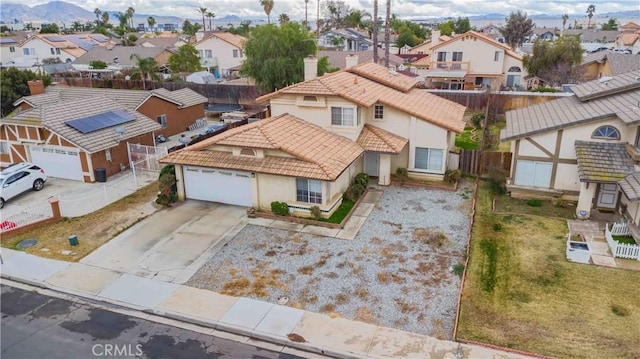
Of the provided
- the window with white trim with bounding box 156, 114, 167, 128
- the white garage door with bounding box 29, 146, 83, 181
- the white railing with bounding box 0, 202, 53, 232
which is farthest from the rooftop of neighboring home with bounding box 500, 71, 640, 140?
the window with white trim with bounding box 156, 114, 167, 128

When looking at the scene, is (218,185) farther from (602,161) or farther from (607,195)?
(607,195)

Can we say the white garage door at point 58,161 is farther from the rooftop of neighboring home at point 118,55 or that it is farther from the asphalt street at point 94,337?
the rooftop of neighboring home at point 118,55

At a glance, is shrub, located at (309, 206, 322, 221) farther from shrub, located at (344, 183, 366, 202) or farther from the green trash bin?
the green trash bin

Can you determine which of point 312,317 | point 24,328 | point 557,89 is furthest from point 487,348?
point 557,89

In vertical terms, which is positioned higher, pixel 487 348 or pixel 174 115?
pixel 174 115

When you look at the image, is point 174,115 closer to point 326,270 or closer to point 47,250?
point 47,250

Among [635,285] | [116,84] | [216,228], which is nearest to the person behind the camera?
[635,285]

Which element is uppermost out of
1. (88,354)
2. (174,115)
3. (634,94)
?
(634,94)
